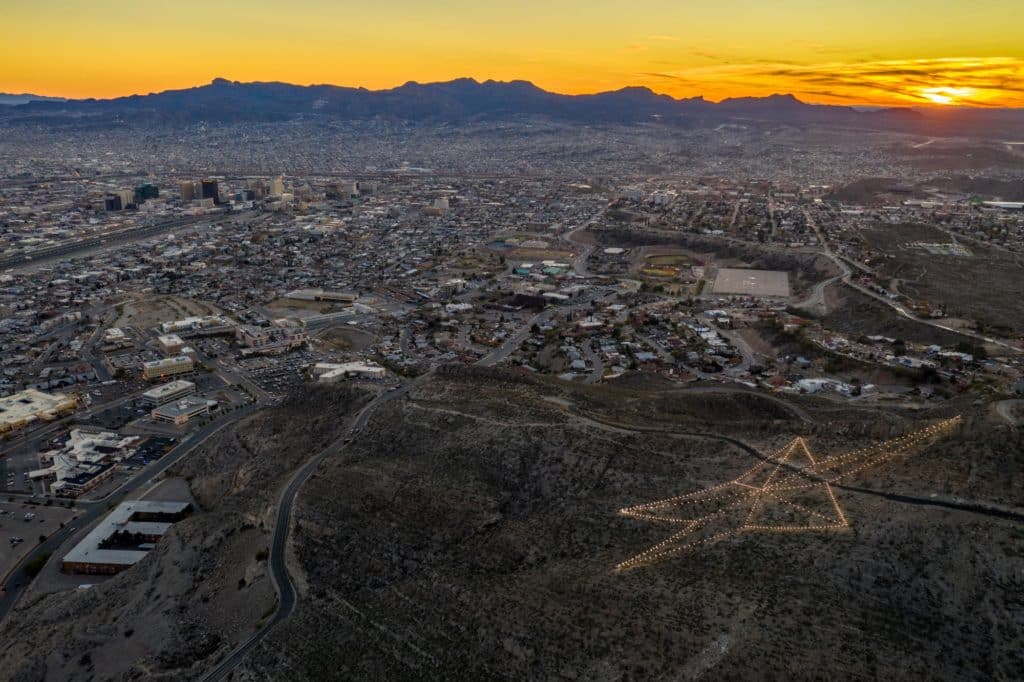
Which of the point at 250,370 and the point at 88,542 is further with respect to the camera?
the point at 250,370

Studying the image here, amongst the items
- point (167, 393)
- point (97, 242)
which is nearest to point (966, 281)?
point (167, 393)

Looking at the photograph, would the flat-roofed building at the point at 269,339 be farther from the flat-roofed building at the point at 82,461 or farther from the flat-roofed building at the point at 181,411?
the flat-roofed building at the point at 82,461

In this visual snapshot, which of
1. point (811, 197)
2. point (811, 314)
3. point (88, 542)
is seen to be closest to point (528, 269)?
point (811, 314)

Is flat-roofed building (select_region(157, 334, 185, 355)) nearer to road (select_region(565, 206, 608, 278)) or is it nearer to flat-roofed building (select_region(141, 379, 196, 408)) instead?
flat-roofed building (select_region(141, 379, 196, 408))

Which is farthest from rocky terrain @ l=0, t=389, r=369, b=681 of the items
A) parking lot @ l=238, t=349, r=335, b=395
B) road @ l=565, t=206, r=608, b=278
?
road @ l=565, t=206, r=608, b=278

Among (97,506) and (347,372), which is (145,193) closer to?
(347,372)

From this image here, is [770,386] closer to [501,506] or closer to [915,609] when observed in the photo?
[501,506]
